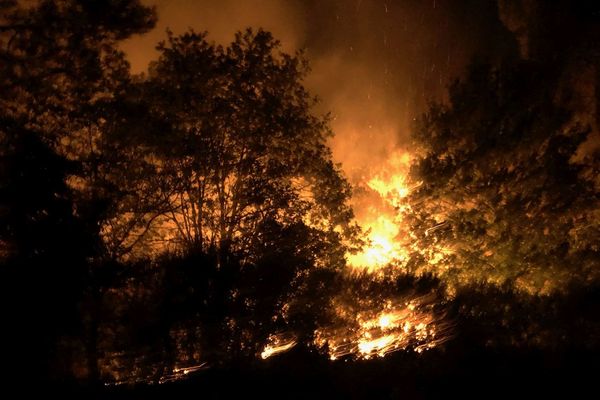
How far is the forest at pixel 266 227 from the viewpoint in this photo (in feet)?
22.0

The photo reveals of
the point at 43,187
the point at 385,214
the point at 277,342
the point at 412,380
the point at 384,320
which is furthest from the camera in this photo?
the point at 385,214

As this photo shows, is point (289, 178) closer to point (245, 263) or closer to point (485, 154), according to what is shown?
point (245, 263)

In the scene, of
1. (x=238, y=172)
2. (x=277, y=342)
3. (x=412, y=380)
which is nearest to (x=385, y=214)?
(x=238, y=172)

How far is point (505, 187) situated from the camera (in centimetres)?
1477

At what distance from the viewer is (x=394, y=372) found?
698 centimetres

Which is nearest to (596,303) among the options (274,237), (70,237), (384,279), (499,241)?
(499,241)

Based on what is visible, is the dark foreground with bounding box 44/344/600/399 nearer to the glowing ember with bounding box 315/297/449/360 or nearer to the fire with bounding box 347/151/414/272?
the glowing ember with bounding box 315/297/449/360

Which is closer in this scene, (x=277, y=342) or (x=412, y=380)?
(x=412, y=380)

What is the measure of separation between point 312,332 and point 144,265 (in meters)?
4.11

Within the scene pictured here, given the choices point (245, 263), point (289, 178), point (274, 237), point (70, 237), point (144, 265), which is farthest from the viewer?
point (289, 178)

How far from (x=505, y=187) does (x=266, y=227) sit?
737cm

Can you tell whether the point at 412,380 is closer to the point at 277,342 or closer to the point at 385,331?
the point at 277,342

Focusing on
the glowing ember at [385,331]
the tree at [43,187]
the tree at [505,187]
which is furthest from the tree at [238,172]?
the tree at [505,187]

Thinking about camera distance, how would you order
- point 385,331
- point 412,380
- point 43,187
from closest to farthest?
point 412,380 → point 43,187 → point 385,331
